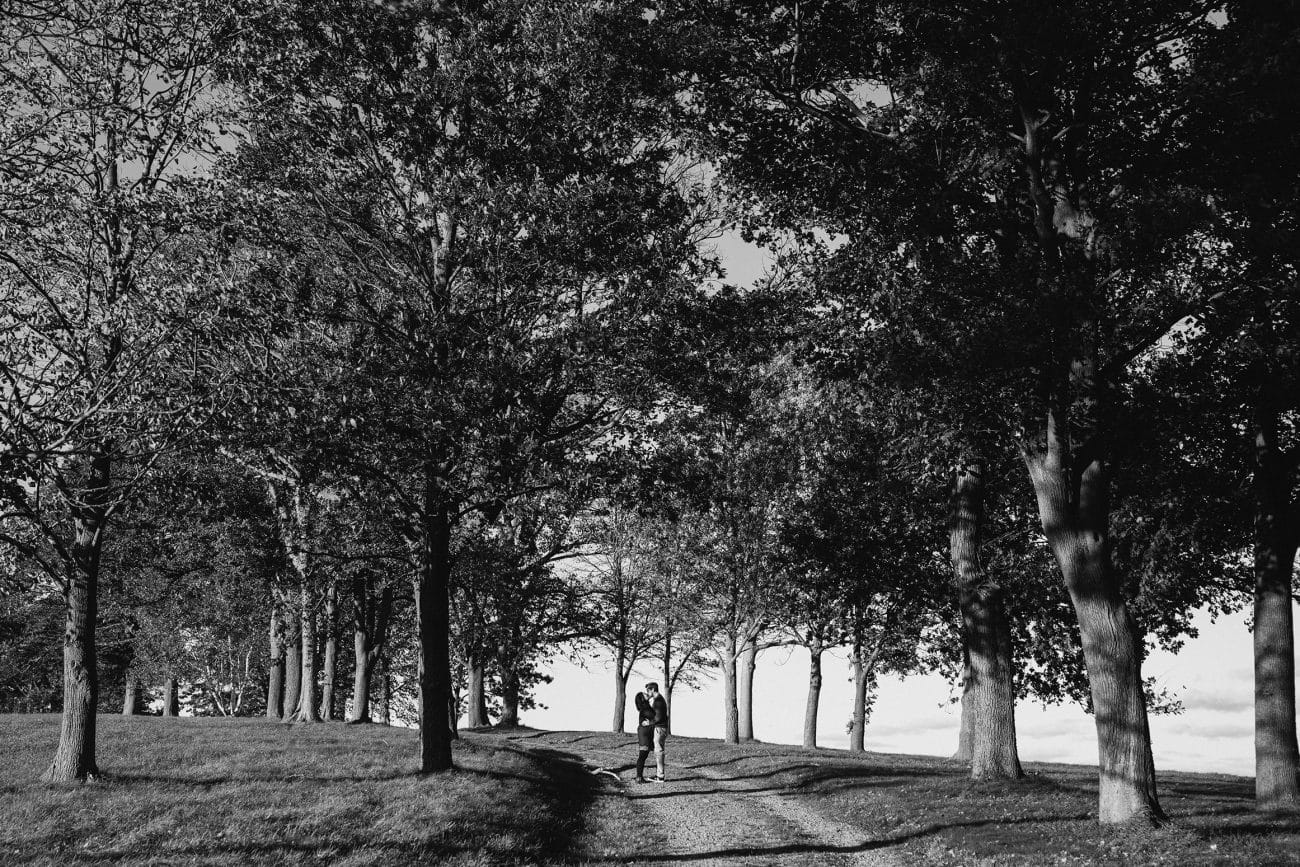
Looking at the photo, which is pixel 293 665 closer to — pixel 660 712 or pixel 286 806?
pixel 660 712

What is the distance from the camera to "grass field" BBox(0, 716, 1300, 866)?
1284cm

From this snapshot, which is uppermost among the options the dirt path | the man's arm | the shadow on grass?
the man's arm

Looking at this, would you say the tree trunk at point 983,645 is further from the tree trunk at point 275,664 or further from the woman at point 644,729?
the tree trunk at point 275,664

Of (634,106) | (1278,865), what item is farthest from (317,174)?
(1278,865)

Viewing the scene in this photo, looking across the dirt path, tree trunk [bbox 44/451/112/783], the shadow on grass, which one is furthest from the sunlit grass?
the shadow on grass

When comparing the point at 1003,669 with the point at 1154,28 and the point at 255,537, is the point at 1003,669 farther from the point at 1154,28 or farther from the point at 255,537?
the point at 255,537

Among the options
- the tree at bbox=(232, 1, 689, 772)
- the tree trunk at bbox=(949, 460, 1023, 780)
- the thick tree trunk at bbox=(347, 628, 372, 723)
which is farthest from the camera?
the thick tree trunk at bbox=(347, 628, 372, 723)

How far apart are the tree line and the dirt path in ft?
15.1

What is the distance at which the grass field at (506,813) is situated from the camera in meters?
12.8

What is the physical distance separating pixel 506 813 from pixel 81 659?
10.5 m

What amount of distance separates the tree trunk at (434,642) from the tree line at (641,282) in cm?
8

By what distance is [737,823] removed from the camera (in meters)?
17.0

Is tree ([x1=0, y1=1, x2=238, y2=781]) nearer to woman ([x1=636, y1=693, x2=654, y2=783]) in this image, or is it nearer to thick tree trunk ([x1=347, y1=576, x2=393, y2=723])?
woman ([x1=636, y1=693, x2=654, y2=783])

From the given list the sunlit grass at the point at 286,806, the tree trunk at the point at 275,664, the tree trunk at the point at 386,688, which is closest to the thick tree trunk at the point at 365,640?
the tree trunk at the point at 275,664
